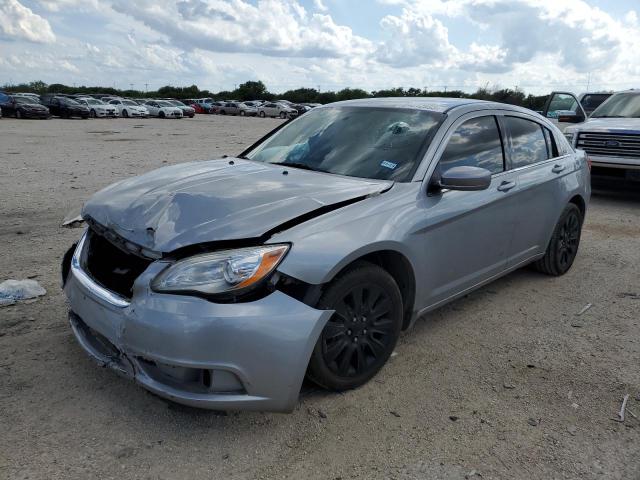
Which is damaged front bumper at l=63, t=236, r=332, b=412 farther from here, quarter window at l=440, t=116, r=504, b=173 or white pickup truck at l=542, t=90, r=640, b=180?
white pickup truck at l=542, t=90, r=640, b=180

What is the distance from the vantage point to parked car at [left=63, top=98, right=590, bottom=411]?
8.30 ft

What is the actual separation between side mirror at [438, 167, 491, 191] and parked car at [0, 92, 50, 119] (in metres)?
36.3

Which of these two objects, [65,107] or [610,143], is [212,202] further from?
[65,107]

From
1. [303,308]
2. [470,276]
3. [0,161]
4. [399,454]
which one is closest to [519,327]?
[470,276]

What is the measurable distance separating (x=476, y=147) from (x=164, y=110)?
1622 inches

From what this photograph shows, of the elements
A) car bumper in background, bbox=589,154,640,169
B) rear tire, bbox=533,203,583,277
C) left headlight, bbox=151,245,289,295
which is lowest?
rear tire, bbox=533,203,583,277

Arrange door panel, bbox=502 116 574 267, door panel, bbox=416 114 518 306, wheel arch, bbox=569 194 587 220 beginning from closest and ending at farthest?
door panel, bbox=416 114 518 306 → door panel, bbox=502 116 574 267 → wheel arch, bbox=569 194 587 220

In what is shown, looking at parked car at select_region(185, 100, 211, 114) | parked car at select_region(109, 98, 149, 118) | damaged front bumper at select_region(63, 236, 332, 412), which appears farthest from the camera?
parked car at select_region(185, 100, 211, 114)

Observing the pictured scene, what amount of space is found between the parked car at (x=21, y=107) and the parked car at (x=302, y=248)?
34771 mm

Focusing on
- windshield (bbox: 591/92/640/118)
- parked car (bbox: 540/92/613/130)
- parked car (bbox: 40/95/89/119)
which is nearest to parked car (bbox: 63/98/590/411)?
windshield (bbox: 591/92/640/118)

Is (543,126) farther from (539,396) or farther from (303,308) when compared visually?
(303,308)

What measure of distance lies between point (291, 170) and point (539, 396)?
6.91ft

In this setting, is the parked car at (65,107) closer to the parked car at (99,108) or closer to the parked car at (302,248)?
the parked car at (99,108)

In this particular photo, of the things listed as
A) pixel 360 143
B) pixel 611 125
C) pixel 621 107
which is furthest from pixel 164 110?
pixel 360 143
